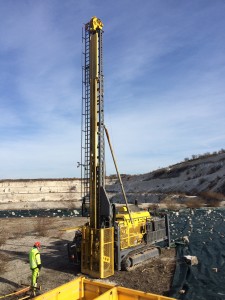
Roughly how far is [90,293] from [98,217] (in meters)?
3.91

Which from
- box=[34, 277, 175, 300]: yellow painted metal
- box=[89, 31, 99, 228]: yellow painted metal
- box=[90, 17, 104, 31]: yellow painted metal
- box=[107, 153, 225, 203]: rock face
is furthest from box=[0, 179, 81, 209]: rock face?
box=[34, 277, 175, 300]: yellow painted metal

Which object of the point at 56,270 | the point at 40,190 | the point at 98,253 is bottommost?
the point at 56,270

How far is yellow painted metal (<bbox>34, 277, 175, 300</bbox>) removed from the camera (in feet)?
26.5

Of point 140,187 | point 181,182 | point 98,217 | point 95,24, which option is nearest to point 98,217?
point 98,217

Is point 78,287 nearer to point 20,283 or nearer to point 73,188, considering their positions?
point 20,283

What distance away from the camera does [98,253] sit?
1240 centimetres

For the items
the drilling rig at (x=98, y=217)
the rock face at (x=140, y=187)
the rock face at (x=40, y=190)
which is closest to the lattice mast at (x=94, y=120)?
the drilling rig at (x=98, y=217)

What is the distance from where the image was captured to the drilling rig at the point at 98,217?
494 inches

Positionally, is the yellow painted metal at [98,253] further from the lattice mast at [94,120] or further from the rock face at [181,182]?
the rock face at [181,182]

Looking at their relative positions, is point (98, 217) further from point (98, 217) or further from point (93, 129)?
point (93, 129)

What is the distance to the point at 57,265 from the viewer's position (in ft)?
47.9

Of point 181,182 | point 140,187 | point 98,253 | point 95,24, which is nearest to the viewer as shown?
point 98,253

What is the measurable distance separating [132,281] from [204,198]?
122 ft

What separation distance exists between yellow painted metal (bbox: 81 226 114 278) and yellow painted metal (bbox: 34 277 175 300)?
2.89 meters
